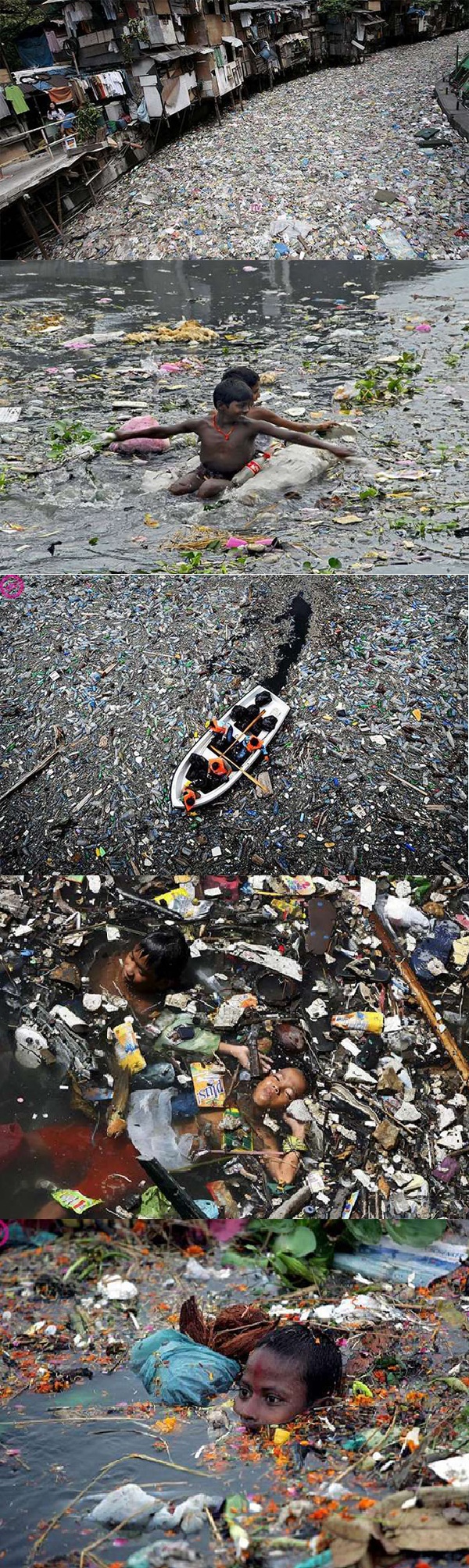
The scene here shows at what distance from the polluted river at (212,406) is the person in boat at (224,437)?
42 millimetres

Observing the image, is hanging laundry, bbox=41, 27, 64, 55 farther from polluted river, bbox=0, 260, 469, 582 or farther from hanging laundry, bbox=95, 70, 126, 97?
polluted river, bbox=0, 260, 469, 582

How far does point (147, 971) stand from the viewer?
257 centimetres

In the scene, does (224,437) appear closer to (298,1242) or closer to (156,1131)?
(156,1131)

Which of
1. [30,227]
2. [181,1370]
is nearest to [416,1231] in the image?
[181,1370]

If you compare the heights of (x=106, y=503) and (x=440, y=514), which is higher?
(x=106, y=503)

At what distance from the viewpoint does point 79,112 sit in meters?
4.88

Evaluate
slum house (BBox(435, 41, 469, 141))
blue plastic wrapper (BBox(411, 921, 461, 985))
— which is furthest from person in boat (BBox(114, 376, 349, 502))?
slum house (BBox(435, 41, 469, 141))

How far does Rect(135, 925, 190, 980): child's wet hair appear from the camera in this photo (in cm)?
256

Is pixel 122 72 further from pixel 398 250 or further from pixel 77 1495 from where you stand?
pixel 77 1495

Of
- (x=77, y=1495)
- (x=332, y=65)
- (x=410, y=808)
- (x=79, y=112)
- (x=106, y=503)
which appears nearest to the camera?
(x=77, y=1495)

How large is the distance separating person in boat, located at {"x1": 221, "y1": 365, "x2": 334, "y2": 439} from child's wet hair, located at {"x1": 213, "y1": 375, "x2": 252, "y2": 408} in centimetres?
3

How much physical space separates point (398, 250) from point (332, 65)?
2002 millimetres

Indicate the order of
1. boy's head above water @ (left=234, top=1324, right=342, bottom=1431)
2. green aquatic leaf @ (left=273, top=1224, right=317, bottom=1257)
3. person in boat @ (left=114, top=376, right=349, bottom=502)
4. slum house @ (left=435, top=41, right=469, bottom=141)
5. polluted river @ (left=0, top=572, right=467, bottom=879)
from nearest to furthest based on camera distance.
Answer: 1. boy's head above water @ (left=234, top=1324, right=342, bottom=1431)
2. green aquatic leaf @ (left=273, top=1224, right=317, bottom=1257)
3. person in boat @ (left=114, top=376, right=349, bottom=502)
4. polluted river @ (left=0, top=572, right=467, bottom=879)
5. slum house @ (left=435, top=41, right=469, bottom=141)

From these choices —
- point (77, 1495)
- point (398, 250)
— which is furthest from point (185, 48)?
point (77, 1495)
